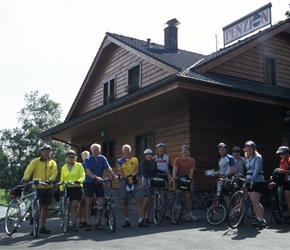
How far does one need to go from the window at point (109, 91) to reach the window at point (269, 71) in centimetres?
694

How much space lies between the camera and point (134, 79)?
642 inches

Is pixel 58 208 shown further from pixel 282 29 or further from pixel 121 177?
pixel 282 29

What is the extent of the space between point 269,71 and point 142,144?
5.81m

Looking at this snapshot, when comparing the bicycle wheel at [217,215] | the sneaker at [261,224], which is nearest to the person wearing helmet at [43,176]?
the bicycle wheel at [217,215]

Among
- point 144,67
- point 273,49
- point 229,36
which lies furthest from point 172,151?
point 229,36

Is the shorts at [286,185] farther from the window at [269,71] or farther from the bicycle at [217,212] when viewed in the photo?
the window at [269,71]

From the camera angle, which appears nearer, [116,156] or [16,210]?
[16,210]

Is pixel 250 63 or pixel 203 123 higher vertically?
pixel 250 63

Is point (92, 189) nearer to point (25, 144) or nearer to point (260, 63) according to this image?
point (260, 63)

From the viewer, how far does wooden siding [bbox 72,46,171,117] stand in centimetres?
1462

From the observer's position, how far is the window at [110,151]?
16.5 metres

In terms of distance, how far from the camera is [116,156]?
16.2m

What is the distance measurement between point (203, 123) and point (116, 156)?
558 cm

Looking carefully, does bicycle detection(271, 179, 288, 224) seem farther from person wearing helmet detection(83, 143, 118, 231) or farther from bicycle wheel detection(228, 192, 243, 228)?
person wearing helmet detection(83, 143, 118, 231)
